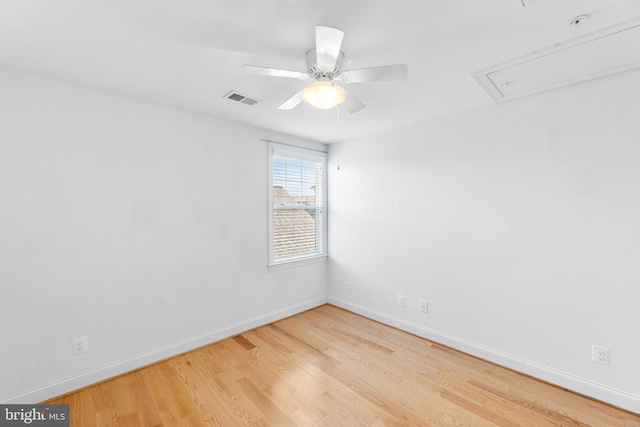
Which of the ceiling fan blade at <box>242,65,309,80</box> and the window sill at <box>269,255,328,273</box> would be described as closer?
the ceiling fan blade at <box>242,65,309,80</box>

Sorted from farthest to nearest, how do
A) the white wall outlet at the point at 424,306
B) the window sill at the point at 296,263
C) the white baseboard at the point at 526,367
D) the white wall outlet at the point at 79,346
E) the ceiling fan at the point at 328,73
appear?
1. the window sill at the point at 296,263
2. the white wall outlet at the point at 424,306
3. the white wall outlet at the point at 79,346
4. the white baseboard at the point at 526,367
5. the ceiling fan at the point at 328,73

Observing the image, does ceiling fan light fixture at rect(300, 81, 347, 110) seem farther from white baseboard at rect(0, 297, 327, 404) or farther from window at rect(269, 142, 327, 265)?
white baseboard at rect(0, 297, 327, 404)

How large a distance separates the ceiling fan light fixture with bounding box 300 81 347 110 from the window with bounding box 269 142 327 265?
6.05 feet

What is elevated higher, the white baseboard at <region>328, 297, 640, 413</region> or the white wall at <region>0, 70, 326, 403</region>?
the white wall at <region>0, 70, 326, 403</region>

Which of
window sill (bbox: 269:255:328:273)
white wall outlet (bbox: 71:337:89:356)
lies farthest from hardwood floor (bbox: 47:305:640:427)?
window sill (bbox: 269:255:328:273)

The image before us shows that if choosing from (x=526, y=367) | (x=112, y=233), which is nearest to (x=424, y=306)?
(x=526, y=367)

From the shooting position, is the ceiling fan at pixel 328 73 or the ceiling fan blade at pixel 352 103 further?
the ceiling fan blade at pixel 352 103

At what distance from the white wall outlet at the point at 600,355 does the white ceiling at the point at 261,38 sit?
212cm

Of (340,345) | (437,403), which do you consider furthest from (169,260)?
(437,403)

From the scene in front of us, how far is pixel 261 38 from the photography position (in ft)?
5.17

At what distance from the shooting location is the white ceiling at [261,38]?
1351mm

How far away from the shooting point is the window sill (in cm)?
346

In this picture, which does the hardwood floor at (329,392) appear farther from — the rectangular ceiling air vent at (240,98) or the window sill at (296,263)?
the rectangular ceiling air vent at (240,98)

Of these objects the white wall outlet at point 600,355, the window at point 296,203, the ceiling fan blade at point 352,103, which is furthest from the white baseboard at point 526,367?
the ceiling fan blade at point 352,103
